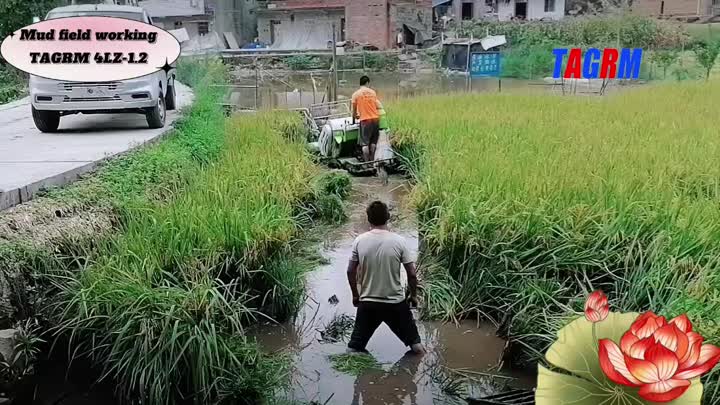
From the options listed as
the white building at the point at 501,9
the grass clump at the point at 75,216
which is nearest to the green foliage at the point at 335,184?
the grass clump at the point at 75,216

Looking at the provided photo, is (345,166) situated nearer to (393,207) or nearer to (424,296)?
(393,207)

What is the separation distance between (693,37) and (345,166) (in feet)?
77.1

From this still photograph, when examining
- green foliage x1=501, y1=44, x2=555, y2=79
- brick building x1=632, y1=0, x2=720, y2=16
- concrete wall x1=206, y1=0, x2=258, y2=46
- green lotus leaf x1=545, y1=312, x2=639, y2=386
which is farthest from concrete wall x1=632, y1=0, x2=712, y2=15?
green lotus leaf x1=545, y1=312, x2=639, y2=386

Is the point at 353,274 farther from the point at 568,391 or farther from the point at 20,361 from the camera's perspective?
the point at 568,391

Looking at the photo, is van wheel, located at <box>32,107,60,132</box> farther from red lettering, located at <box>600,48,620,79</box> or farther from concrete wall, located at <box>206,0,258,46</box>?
concrete wall, located at <box>206,0,258,46</box>

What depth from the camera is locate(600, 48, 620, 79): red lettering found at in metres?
15.2

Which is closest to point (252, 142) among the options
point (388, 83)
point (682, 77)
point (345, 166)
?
point (345, 166)

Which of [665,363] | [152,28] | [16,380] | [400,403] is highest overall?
[152,28]

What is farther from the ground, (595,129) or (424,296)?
(595,129)

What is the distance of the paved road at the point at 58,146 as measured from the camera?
494 cm

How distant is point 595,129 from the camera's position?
8555 millimetres

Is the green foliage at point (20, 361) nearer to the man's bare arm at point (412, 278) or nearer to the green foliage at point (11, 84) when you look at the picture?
the man's bare arm at point (412, 278)

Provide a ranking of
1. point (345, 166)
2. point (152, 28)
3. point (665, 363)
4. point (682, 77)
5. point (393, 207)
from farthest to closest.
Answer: point (682, 77) → point (345, 166) → point (393, 207) → point (152, 28) → point (665, 363)

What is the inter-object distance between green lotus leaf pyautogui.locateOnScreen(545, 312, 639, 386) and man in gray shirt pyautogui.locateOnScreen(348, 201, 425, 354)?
2.33 meters
